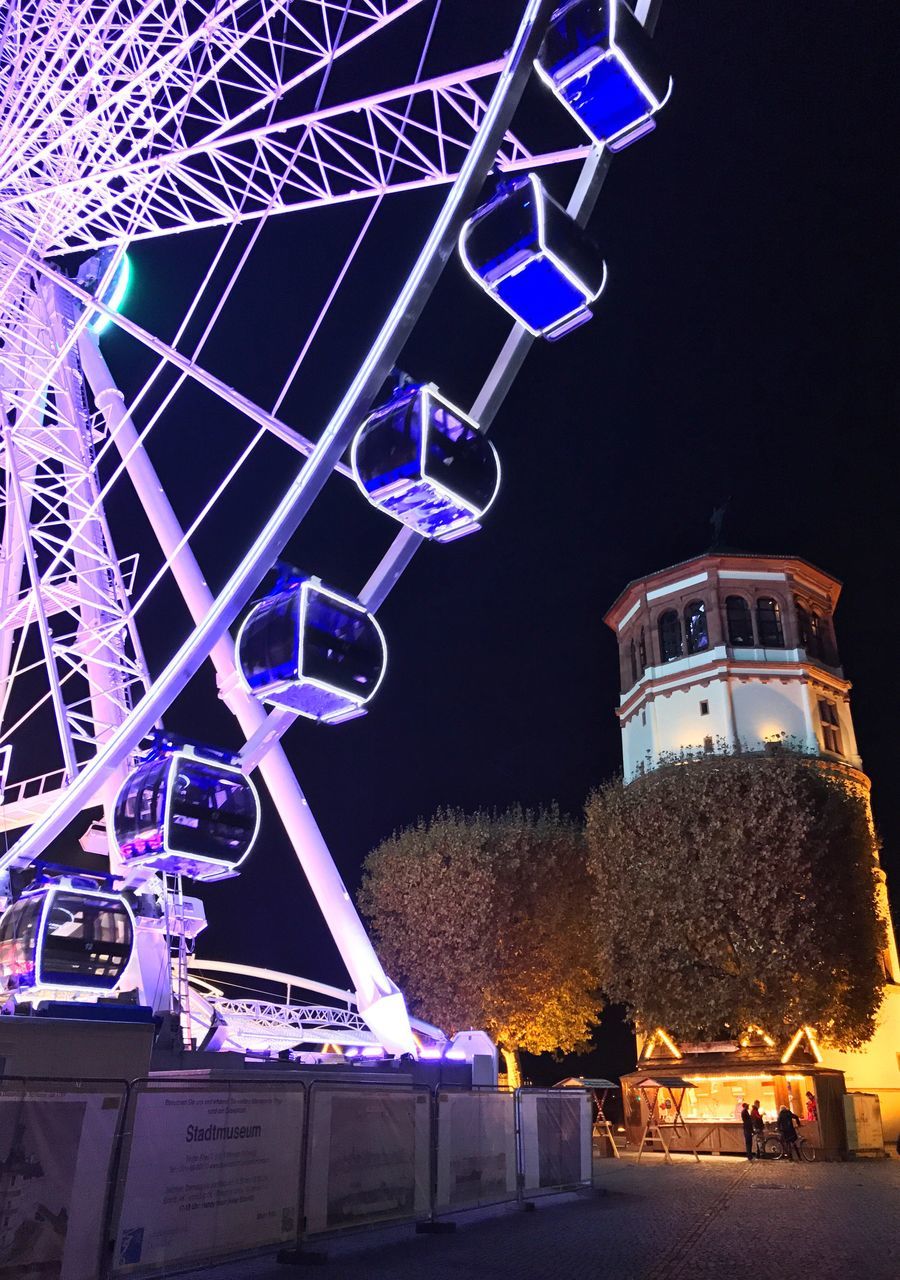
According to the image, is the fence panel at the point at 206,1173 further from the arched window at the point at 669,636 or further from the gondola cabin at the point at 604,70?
the arched window at the point at 669,636

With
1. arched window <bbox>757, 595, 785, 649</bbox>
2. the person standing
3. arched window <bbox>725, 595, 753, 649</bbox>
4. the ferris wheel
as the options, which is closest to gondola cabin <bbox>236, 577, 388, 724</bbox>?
the ferris wheel

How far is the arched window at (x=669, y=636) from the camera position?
Answer: 4841cm

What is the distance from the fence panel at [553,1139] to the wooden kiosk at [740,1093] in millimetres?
17563

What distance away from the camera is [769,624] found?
4719 cm

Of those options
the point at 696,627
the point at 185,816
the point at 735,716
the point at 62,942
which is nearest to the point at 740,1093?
the point at 735,716

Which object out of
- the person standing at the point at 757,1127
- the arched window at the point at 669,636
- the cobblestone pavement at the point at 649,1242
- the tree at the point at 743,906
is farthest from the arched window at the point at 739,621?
the cobblestone pavement at the point at 649,1242

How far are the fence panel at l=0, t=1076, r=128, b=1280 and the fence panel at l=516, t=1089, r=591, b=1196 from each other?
7.24 m

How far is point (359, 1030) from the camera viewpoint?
48.4 m

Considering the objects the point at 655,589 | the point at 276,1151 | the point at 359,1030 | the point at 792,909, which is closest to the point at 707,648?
the point at 655,589

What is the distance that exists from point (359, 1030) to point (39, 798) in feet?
79.9

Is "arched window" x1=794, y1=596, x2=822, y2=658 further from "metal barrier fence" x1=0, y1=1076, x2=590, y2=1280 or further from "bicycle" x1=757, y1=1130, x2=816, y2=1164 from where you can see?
"metal barrier fence" x1=0, y1=1076, x2=590, y2=1280

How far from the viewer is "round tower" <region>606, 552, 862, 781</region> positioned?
45156mm

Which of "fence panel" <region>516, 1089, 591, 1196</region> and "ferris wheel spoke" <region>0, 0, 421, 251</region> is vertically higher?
"ferris wheel spoke" <region>0, 0, 421, 251</region>

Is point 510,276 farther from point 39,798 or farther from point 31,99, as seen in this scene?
point 39,798
